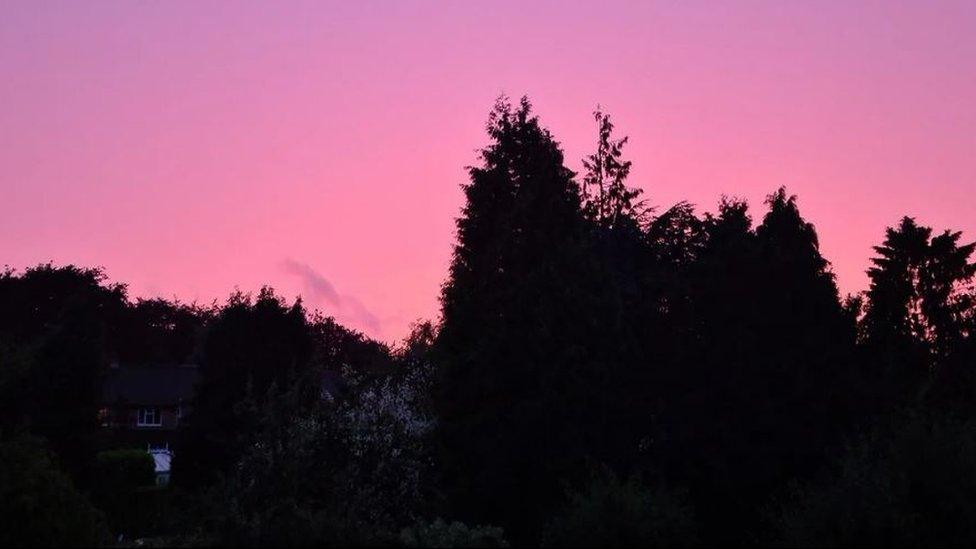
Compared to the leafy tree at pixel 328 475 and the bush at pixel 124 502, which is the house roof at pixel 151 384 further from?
the leafy tree at pixel 328 475

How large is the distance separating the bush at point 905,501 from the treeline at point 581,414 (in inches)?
2.0

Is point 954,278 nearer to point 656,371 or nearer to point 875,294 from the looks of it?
point 875,294

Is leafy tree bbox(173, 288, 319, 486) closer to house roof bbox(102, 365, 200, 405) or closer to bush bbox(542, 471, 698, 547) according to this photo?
bush bbox(542, 471, 698, 547)

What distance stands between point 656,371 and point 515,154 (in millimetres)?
11277

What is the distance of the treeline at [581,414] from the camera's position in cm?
2181

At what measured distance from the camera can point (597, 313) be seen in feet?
110

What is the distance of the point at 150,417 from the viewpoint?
81625 millimetres

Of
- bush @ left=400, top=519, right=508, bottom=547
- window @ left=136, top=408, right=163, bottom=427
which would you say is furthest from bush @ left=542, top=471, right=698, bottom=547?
window @ left=136, top=408, right=163, bottom=427

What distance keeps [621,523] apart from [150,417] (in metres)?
67.1

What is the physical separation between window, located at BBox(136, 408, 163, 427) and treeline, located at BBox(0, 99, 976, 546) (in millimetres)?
37734

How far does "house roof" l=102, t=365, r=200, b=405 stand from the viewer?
80.5 metres


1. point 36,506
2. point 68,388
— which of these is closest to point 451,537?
point 36,506

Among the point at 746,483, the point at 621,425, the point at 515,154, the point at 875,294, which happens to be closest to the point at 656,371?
the point at 621,425

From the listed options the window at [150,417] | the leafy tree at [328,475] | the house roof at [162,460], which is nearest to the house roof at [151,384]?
the window at [150,417]
